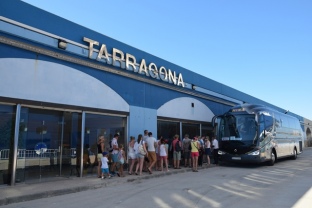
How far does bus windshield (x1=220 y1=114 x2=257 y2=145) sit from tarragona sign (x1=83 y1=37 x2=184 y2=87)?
12.5 feet

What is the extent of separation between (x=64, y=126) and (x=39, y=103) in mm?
1531

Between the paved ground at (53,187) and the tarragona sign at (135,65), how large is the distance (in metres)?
5.17

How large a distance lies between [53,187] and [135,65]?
7.72 meters

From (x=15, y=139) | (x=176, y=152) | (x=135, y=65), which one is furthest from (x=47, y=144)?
(x=176, y=152)

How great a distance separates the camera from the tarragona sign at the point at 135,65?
43.5 feet

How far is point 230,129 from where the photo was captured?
57.3 ft

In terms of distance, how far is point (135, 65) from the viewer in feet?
50.4

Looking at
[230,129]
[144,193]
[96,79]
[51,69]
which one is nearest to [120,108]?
[96,79]

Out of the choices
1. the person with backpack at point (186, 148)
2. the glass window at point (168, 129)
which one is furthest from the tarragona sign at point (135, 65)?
the person with backpack at point (186, 148)

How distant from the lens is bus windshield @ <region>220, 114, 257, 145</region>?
54.8 feet

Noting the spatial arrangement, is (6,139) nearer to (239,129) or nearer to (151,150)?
(151,150)

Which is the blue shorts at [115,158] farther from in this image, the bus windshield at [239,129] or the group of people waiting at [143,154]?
the bus windshield at [239,129]

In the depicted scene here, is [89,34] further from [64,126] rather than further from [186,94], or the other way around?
[186,94]

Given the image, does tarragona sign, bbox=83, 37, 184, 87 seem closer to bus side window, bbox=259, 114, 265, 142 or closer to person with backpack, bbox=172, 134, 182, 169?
person with backpack, bbox=172, 134, 182, 169
